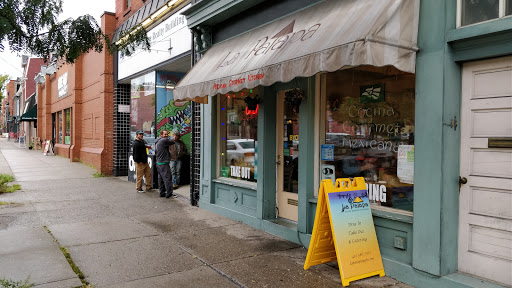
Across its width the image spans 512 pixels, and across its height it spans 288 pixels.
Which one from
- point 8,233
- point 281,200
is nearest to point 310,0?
point 281,200

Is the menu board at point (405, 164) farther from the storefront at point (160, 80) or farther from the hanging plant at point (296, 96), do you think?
the storefront at point (160, 80)

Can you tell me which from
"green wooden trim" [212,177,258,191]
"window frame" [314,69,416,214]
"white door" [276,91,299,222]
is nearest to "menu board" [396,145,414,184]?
"window frame" [314,69,416,214]

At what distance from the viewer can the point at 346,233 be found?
444 centimetres

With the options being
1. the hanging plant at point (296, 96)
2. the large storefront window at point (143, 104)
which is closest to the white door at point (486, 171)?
the hanging plant at point (296, 96)

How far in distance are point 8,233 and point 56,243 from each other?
116 cm

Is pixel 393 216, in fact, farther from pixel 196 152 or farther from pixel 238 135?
pixel 196 152

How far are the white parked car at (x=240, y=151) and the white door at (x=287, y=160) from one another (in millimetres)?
870

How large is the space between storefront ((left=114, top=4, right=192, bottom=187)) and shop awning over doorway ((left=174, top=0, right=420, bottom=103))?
11.9 ft

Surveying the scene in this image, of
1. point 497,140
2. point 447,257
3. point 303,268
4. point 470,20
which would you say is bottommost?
point 303,268

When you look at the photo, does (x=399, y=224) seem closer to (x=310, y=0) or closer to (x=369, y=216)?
(x=369, y=216)

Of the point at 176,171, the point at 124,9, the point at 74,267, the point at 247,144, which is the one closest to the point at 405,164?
the point at 247,144

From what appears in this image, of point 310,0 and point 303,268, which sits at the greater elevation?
point 310,0

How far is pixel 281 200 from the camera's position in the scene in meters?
6.64

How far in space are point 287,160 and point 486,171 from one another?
322cm
